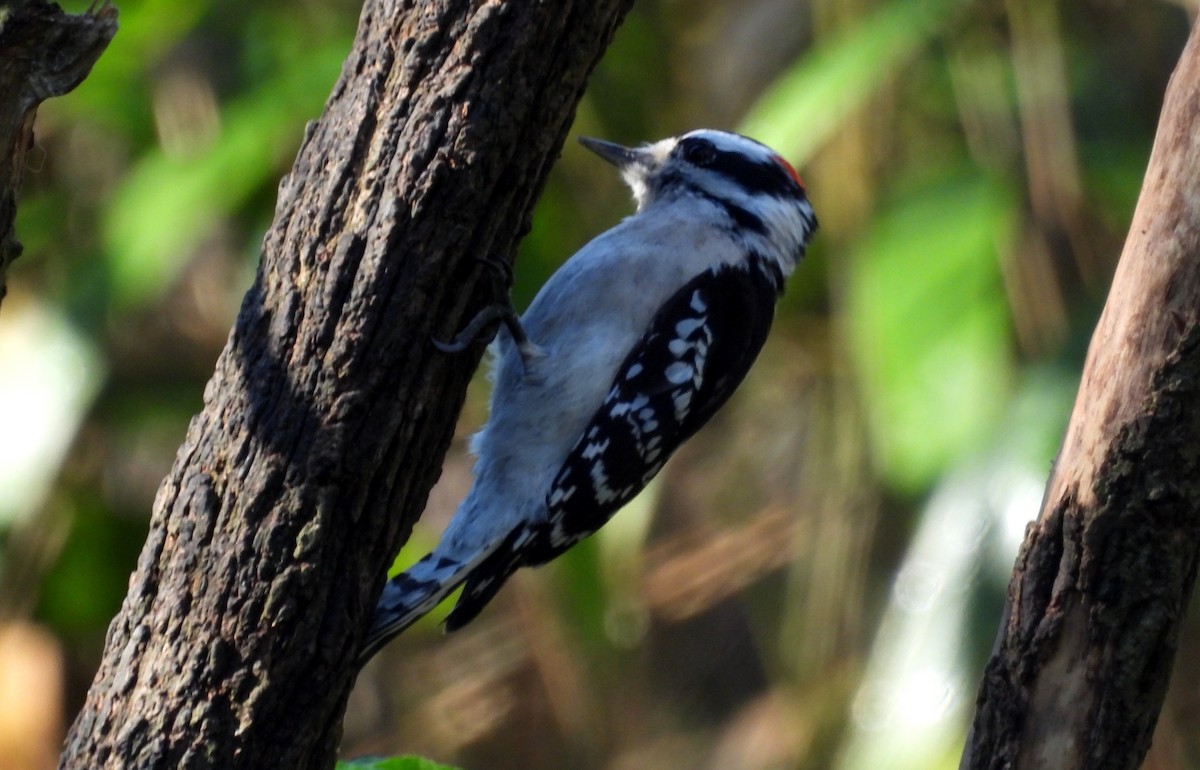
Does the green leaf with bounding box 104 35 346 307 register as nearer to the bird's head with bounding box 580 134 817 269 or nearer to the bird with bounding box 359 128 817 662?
the bird's head with bounding box 580 134 817 269

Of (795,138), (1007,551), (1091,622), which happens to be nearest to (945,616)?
(1007,551)

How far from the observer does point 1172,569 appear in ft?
8.11

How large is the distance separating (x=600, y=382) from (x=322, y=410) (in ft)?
4.15

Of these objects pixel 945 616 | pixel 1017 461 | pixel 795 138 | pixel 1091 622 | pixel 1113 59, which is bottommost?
pixel 1091 622

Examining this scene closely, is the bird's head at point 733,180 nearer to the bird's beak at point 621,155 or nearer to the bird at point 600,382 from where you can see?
the bird's beak at point 621,155

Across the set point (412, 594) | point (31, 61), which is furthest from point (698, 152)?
point (31, 61)

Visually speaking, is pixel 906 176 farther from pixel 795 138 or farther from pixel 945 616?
pixel 945 616

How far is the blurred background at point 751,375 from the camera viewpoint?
17.2 feet

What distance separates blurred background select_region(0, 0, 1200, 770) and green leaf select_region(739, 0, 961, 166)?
2cm

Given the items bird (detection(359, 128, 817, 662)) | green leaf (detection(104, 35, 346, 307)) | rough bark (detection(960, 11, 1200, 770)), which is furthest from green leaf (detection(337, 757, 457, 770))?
green leaf (detection(104, 35, 346, 307))

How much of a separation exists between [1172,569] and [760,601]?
5.38m

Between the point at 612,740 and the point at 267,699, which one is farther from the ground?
the point at 612,740

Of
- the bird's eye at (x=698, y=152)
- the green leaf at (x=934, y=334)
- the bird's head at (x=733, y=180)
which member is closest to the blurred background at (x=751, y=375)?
the green leaf at (x=934, y=334)

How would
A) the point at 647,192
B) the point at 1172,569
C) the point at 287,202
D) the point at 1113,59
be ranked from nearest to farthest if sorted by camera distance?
the point at 1172,569, the point at 287,202, the point at 647,192, the point at 1113,59
